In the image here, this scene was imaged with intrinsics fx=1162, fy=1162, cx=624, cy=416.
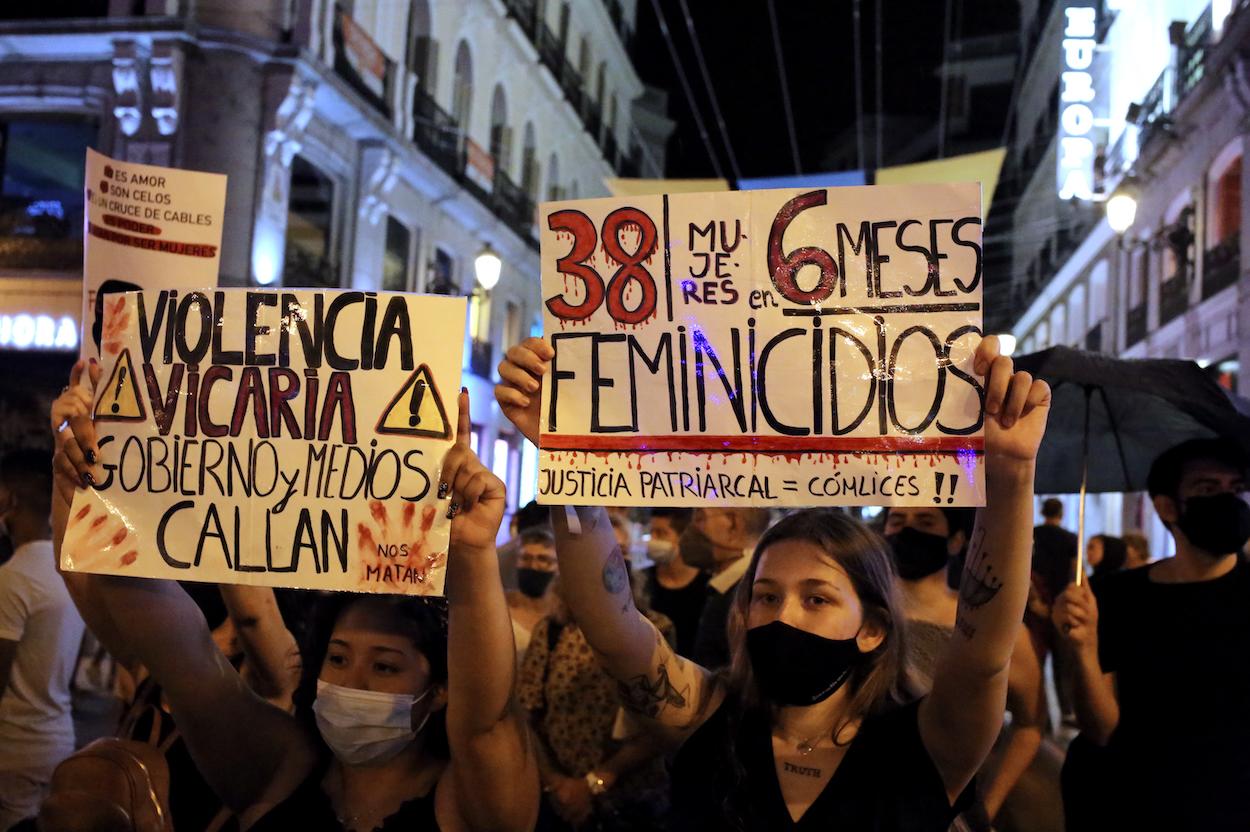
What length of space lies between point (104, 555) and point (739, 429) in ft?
4.79

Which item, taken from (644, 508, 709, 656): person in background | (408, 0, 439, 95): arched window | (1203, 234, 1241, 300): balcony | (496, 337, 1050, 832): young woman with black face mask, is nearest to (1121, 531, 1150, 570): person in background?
(1203, 234, 1241, 300): balcony

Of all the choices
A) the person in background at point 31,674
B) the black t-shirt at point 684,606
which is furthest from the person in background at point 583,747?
the person in background at point 31,674

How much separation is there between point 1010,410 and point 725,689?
0.95 m

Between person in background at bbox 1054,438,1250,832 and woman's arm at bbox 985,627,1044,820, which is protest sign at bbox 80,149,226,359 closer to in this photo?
woman's arm at bbox 985,627,1044,820

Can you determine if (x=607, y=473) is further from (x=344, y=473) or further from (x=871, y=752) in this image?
(x=871, y=752)

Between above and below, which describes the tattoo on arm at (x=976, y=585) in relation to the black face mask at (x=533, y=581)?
above

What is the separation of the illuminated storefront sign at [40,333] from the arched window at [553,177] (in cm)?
1485

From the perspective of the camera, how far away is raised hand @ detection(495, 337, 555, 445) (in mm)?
2604

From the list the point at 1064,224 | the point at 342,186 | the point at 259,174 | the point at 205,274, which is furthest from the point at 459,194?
the point at 205,274

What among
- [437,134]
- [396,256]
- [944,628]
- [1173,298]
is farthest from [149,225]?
[1173,298]

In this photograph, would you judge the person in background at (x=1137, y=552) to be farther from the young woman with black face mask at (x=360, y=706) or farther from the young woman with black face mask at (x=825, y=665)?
the young woman with black face mask at (x=360, y=706)

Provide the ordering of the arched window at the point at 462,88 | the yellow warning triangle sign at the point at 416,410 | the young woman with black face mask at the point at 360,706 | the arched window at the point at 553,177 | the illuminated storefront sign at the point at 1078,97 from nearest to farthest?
the young woman with black face mask at the point at 360,706
the yellow warning triangle sign at the point at 416,410
the illuminated storefront sign at the point at 1078,97
the arched window at the point at 462,88
the arched window at the point at 553,177

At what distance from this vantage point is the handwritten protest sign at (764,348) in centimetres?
248

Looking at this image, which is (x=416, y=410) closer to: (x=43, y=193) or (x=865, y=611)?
(x=865, y=611)
